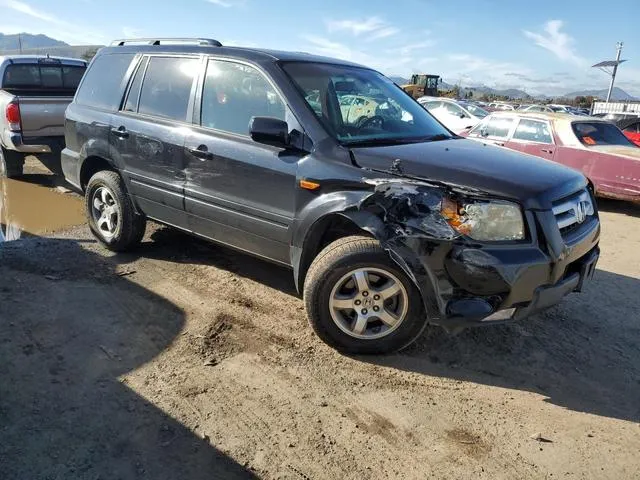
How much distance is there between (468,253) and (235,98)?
2228mm

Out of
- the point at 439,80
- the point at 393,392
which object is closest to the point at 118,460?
the point at 393,392

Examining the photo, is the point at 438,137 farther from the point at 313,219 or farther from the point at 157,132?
the point at 157,132

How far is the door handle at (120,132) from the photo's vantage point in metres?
4.69

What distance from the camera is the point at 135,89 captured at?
4.79m

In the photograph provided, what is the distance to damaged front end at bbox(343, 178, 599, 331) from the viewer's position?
295 cm

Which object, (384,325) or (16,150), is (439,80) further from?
(384,325)

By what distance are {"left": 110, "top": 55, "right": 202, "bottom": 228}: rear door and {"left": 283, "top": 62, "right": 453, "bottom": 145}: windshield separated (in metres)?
1.05

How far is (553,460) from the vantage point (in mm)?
2635

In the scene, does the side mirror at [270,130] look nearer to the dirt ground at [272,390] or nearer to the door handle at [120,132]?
the dirt ground at [272,390]

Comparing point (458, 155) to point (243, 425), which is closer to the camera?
point (243, 425)

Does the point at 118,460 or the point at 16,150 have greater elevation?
the point at 16,150

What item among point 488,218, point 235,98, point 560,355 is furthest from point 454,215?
point 235,98

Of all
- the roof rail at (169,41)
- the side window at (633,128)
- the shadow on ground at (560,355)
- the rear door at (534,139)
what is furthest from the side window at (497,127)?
the roof rail at (169,41)

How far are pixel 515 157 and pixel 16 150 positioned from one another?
6.88 meters
